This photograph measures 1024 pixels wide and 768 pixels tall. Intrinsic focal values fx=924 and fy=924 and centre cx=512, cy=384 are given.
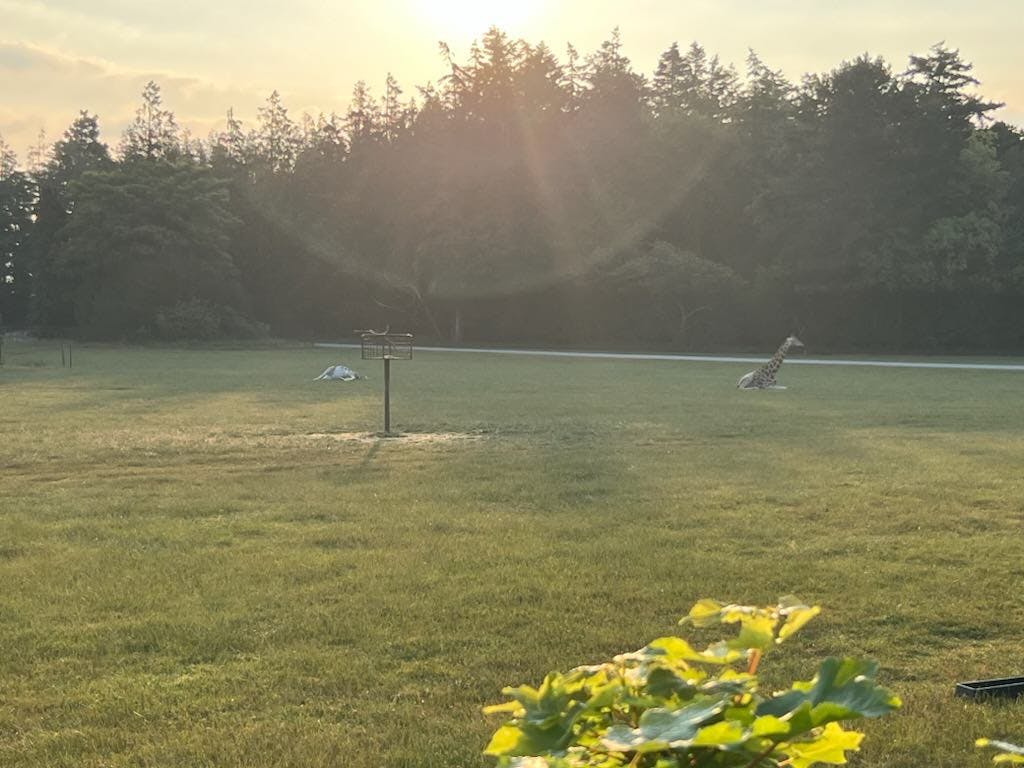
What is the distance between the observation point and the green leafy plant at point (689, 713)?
3.02 feet

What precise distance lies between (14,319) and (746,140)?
36.8m

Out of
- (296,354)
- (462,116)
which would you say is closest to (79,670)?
(296,354)

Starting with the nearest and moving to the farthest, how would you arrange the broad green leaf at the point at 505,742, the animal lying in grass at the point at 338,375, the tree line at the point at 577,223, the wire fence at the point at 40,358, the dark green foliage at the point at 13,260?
the broad green leaf at the point at 505,742, the animal lying in grass at the point at 338,375, the wire fence at the point at 40,358, the tree line at the point at 577,223, the dark green foliage at the point at 13,260

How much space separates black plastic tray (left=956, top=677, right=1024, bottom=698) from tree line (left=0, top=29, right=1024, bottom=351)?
88.5ft

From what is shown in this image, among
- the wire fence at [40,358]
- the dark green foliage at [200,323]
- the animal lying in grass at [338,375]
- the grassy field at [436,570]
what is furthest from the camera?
the dark green foliage at [200,323]

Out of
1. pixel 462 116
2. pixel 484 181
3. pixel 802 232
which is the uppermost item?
pixel 462 116

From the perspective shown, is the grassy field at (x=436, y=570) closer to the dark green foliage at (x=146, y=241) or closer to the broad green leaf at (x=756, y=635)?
the broad green leaf at (x=756, y=635)

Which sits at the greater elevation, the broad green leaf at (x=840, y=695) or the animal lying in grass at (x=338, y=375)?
the broad green leaf at (x=840, y=695)

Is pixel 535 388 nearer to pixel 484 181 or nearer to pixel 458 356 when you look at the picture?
pixel 458 356

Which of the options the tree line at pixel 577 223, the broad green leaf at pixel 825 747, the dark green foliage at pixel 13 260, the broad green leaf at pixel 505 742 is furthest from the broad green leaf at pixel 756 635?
the dark green foliage at pixel 13 260

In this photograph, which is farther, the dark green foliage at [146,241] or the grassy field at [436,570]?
the dark green foliage at [146,241]

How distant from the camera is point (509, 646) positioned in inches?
136

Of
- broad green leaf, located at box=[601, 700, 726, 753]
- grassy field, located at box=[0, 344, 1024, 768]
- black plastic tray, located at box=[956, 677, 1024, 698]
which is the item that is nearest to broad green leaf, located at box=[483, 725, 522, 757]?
broad green leaf, located at box=[601, 700, 726, 753]

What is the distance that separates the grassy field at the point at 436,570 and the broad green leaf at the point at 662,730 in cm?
176
